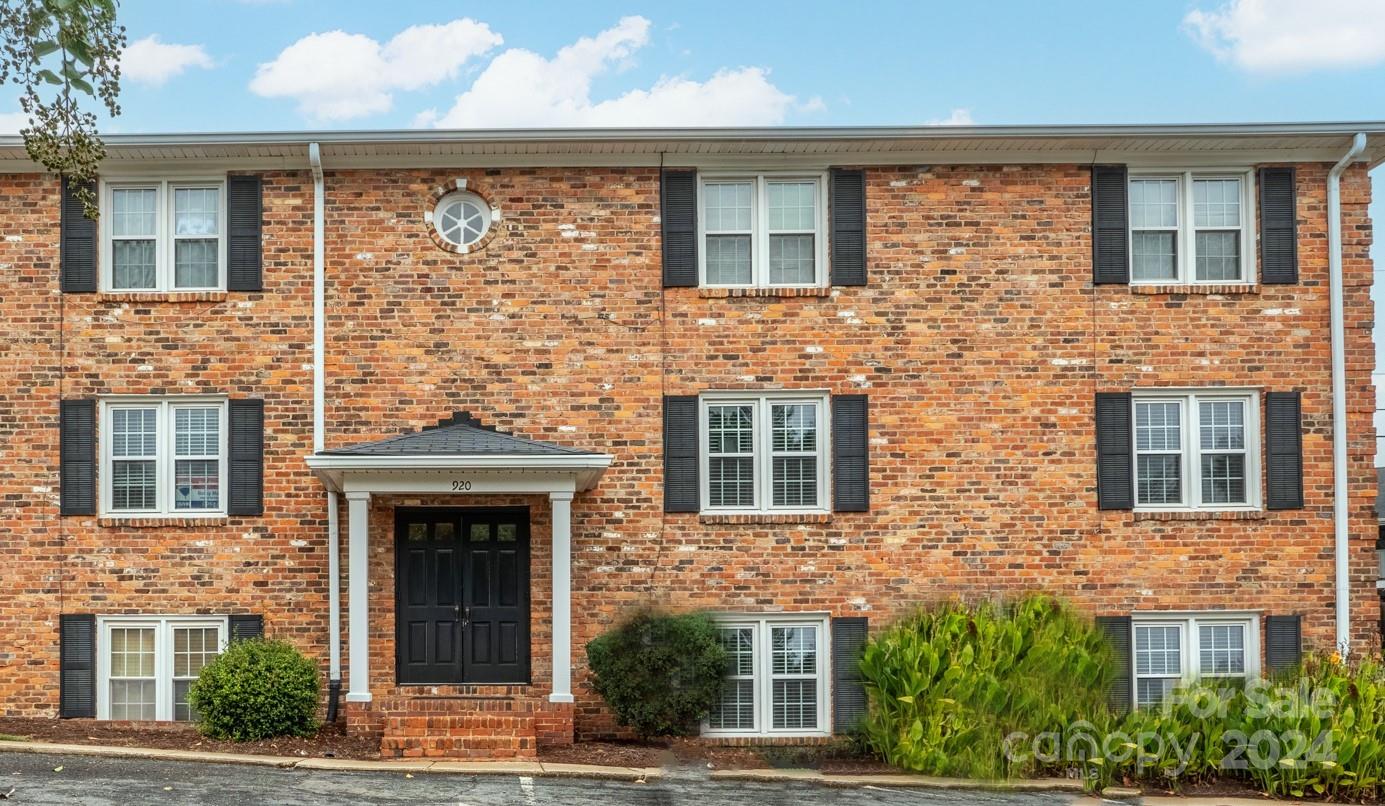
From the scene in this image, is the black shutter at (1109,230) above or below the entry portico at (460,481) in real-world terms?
above

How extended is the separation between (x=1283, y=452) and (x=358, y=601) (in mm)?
9420

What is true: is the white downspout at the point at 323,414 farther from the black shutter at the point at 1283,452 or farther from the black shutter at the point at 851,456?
the black shutter at the point at 1283,452

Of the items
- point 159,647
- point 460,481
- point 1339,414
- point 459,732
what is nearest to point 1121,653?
point 1339,414

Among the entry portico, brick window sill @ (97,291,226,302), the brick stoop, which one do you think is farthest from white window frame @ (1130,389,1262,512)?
brick window sill @ (97,291,226,302)

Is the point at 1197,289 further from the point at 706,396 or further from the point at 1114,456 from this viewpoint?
the point at 706,396

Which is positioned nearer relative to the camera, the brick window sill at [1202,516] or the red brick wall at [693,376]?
the red brick wall at [693,376]

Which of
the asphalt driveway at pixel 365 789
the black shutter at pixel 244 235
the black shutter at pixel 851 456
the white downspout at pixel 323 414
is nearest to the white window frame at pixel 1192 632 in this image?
the asphalt driveway at pixel 365 789

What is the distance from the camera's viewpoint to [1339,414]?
12930mm

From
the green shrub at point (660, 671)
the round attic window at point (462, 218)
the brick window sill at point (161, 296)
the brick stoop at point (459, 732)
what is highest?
the round attic window at point (462, 218)

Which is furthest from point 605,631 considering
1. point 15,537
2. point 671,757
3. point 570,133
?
point 15,537

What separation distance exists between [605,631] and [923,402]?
401 centimetres

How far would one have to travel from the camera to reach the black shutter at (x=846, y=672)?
12797mm

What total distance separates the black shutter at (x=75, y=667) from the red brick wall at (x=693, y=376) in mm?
150

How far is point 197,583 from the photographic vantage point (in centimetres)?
1277
